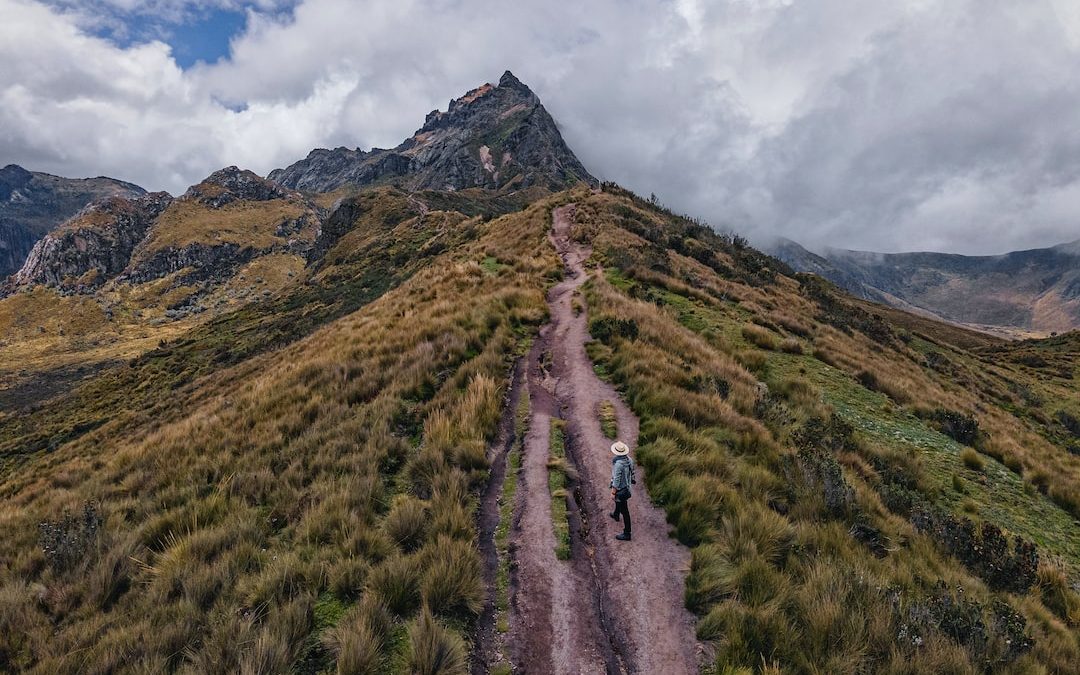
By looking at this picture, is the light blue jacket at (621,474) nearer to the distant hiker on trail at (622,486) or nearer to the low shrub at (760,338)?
the distant hiker on trail at (622,486)

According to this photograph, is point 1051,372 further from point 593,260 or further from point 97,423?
point 97,423

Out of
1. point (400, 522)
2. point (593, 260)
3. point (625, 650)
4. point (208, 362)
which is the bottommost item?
point (208, 362)

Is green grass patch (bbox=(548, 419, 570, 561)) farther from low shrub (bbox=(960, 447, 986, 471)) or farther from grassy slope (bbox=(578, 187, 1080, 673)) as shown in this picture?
low shrub (bbox=(960, 447, 986, 471))

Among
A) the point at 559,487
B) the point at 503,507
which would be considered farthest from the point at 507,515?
the point at 559,487

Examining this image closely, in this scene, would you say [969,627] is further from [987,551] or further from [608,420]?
[608,420]

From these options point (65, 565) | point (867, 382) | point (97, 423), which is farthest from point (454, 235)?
point (65, 565)

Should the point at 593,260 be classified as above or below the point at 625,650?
above

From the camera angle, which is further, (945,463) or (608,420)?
(945,463)
